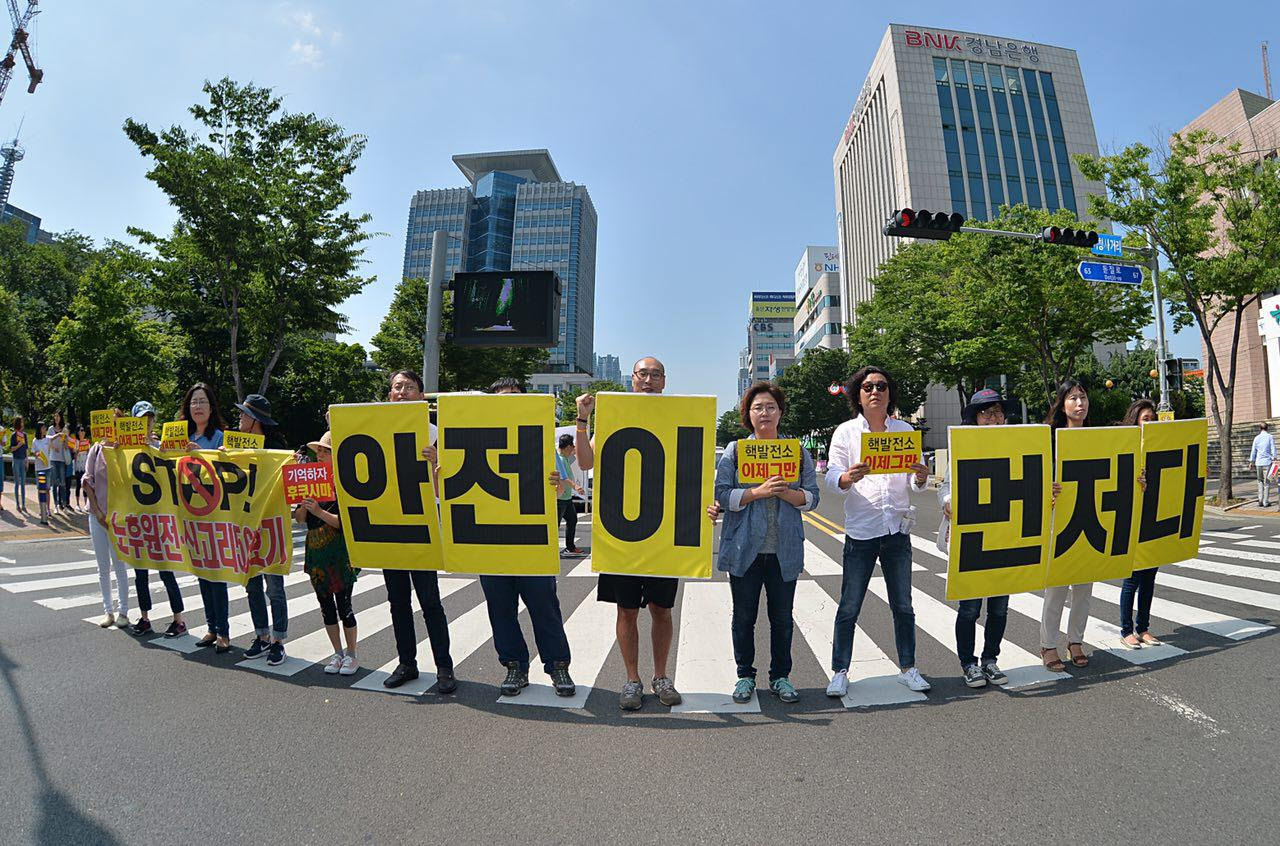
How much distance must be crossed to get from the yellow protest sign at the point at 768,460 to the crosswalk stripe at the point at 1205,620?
14.0 feet

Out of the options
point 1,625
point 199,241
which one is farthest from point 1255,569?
point 199,241

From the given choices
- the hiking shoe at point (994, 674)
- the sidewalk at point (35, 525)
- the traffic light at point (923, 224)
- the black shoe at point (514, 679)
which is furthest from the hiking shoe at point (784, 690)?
the sidewalk at point (35, 525)

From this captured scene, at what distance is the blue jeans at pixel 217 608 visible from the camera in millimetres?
4996

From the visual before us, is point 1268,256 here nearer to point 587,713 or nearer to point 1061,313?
point 1061,313

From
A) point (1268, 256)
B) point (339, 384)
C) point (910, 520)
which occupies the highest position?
point (1268, 256)

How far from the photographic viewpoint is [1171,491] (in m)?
5.13

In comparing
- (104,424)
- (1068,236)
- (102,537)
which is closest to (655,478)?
(102,537)

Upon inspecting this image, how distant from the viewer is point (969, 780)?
2941 mm

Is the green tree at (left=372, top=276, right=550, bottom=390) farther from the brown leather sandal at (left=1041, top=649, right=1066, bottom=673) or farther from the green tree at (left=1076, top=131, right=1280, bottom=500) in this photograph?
the brown leather sandal at (left=1041, top=649, right=1066, bottom=673)

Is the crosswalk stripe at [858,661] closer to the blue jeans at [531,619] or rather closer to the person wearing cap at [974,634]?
the person wearing cap at [974,634]

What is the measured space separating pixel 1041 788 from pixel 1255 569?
7.81 metres

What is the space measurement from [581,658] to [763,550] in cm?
191

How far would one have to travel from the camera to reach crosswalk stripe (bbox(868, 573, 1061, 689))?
4277 millimetres

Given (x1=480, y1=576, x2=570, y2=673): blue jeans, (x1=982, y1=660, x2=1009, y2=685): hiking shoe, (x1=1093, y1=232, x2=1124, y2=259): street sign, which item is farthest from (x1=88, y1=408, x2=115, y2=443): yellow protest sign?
(x1=1093, y1=232, x2=1124, y2=259): street sign
